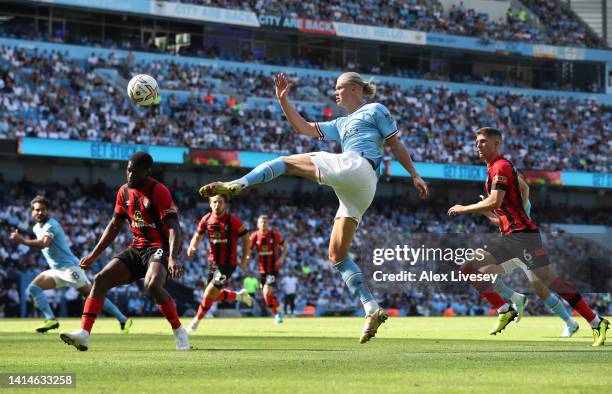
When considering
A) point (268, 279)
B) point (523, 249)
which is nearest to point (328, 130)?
point (523, 249)

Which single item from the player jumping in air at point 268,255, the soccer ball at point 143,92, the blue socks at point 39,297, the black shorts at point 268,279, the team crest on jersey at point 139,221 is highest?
the soccer ball at point 143,92

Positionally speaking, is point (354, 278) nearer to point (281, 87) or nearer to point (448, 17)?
point (281, 87)

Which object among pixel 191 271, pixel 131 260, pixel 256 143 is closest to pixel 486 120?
pixel 256 143

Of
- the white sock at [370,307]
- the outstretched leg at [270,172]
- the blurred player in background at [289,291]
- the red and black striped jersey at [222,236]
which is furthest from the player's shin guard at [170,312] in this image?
the blurred player in background at [289,291]

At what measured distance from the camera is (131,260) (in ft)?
41.7

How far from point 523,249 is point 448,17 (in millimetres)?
53469

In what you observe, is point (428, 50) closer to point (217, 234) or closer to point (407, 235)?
point (407, 235)

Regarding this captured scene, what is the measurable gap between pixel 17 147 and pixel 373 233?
16.8 m

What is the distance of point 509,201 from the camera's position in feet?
46.2

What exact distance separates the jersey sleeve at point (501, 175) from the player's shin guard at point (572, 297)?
1.38 m

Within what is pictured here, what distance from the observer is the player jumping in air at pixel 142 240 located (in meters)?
12.4

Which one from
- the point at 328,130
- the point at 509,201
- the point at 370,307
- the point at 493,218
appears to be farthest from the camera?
the point at 493,218

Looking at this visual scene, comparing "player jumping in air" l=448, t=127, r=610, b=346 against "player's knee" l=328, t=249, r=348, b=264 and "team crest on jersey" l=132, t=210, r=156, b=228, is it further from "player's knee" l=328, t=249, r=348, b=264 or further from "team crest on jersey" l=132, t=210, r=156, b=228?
"team crest on jersey" l=132, t=210, r=156, b=228

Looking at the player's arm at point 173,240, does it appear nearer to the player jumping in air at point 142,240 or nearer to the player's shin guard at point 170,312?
the player jumping in air at point 142,240
